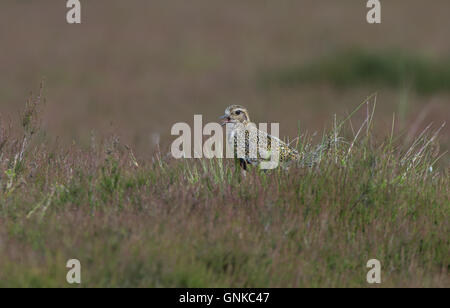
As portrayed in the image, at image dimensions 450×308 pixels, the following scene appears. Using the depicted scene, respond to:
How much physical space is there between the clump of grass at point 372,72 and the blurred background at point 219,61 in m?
0.03

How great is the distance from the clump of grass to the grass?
1609 centimetres

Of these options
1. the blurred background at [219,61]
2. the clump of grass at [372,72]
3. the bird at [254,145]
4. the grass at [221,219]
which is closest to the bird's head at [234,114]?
the bird at [254,145]

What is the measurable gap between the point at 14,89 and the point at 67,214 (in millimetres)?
17320

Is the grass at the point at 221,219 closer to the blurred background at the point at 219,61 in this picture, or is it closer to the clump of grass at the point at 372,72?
the blurred background at the point at 219,61

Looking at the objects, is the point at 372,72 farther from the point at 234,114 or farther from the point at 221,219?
the point at 221,219

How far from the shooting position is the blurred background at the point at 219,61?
21125mm

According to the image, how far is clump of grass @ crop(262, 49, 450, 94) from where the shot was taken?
23.2 meters

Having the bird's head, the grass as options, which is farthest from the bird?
the grass

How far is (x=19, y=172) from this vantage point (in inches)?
293

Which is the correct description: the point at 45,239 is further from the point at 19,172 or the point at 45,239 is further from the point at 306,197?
the point at 306,197

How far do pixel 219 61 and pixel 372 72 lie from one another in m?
5.20

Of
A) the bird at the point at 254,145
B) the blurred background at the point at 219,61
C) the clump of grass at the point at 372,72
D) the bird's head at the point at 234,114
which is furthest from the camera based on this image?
the clump of grass at the point at 372,72

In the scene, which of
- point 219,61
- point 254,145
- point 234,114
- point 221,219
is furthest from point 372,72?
point 221,219

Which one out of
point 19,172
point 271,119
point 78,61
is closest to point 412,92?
point 271,119
